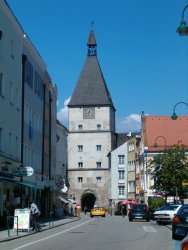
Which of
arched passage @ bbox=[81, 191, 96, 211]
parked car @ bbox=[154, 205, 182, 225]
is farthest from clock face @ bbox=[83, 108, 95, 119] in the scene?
parked car @ bbox=[154, 205, 182, 225]

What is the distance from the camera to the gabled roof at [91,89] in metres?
131

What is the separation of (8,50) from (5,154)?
282 inches

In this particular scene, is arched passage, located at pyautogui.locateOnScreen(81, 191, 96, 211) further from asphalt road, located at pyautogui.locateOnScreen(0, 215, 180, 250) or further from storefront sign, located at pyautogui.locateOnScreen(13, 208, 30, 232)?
asphalt road, located at pyautogui.locateOnScreen(0, 215, 180, 250)

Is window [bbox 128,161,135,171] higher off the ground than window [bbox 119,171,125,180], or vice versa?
window [bbox 128,161,135,171]

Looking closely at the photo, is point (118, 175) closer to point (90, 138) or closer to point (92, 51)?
point (90, 138)

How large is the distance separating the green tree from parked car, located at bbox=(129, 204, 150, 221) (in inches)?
202

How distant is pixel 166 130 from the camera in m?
92.9

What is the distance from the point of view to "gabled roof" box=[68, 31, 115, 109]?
131 metres

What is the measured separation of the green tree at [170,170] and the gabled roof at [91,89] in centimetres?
7326

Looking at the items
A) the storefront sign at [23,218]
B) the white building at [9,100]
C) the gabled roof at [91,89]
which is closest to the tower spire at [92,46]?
the gabled roof at [91,89]

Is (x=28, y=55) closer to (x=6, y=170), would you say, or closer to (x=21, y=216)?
(x=6, y=170)

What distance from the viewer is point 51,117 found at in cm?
6331

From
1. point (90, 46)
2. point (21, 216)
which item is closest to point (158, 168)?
point (21, 216)

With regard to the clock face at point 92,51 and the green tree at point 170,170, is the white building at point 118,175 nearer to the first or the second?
the clock face at point 92,51
